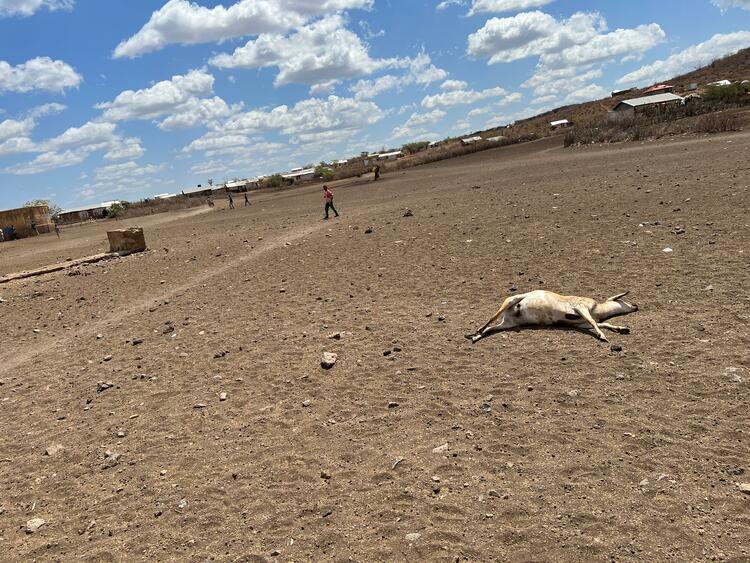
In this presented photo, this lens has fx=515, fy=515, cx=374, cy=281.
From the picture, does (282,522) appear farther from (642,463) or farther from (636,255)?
(636,255)

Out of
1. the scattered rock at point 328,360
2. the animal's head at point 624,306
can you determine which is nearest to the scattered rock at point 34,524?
the scattered rock at point 328,360

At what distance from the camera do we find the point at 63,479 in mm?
4668

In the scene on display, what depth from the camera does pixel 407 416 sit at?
15.9ft

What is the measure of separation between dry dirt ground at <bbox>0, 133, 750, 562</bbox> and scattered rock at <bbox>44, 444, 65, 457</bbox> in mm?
40

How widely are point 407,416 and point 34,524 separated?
3159 mm

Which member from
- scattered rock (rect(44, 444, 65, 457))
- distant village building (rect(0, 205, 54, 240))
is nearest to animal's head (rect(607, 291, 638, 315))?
scattered rock (rect(44, 444, 65, 457))

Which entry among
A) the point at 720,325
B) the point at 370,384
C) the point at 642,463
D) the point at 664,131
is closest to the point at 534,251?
the point at 720,325

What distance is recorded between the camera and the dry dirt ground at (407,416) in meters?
3.42

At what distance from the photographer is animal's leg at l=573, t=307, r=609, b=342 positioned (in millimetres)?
5689

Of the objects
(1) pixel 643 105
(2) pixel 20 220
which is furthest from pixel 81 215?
(1) pixel 643 105

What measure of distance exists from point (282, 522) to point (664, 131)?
3389 centimetres

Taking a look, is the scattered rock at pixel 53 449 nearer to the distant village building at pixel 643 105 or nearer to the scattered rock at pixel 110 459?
the scattered rock at pixel 110 459

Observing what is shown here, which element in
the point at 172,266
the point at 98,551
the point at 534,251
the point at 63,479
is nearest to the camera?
the point at 98,551

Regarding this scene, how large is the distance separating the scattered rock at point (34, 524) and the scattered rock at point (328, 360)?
304 cm
